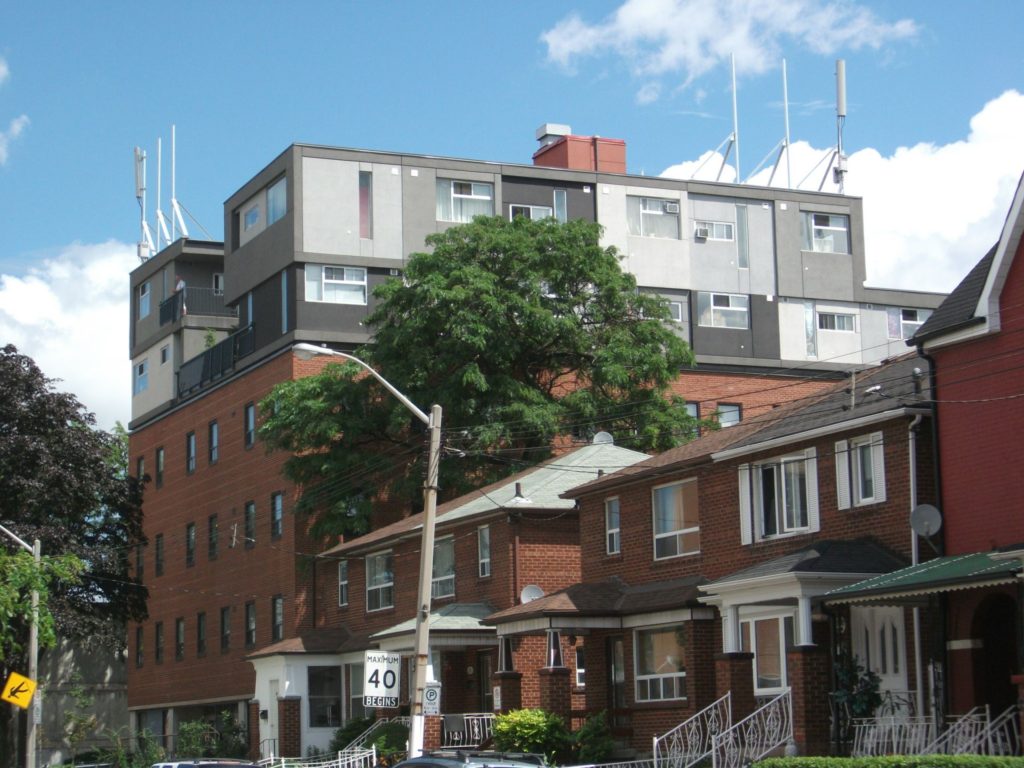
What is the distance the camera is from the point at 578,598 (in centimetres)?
3453

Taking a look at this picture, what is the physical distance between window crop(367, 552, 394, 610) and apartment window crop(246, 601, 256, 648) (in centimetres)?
1029

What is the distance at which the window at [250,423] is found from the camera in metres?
57.3

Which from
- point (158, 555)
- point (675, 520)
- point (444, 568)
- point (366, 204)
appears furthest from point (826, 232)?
point (675, 520)

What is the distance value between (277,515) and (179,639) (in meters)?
11.9

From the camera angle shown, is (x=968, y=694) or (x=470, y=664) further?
(x=470, y=664)

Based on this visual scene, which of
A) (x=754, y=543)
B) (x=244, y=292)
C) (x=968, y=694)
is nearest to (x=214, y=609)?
(x=244, y=292)

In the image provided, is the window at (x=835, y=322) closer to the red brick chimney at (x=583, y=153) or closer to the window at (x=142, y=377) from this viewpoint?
the red brick chimney at (x=583, y=153)

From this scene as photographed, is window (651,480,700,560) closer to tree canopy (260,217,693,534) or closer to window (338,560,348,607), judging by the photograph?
tree canopy (260,217,693,534)

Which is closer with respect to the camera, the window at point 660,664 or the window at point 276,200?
the window at point 660,664

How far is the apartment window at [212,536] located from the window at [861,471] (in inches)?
1377

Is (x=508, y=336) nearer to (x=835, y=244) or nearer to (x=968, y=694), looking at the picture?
(x=835, y=244)

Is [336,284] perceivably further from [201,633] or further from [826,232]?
[826,232]

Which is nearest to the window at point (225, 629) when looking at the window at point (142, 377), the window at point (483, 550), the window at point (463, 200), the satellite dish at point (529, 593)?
the window at point (142, 377)

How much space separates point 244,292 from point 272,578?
11727 mm
